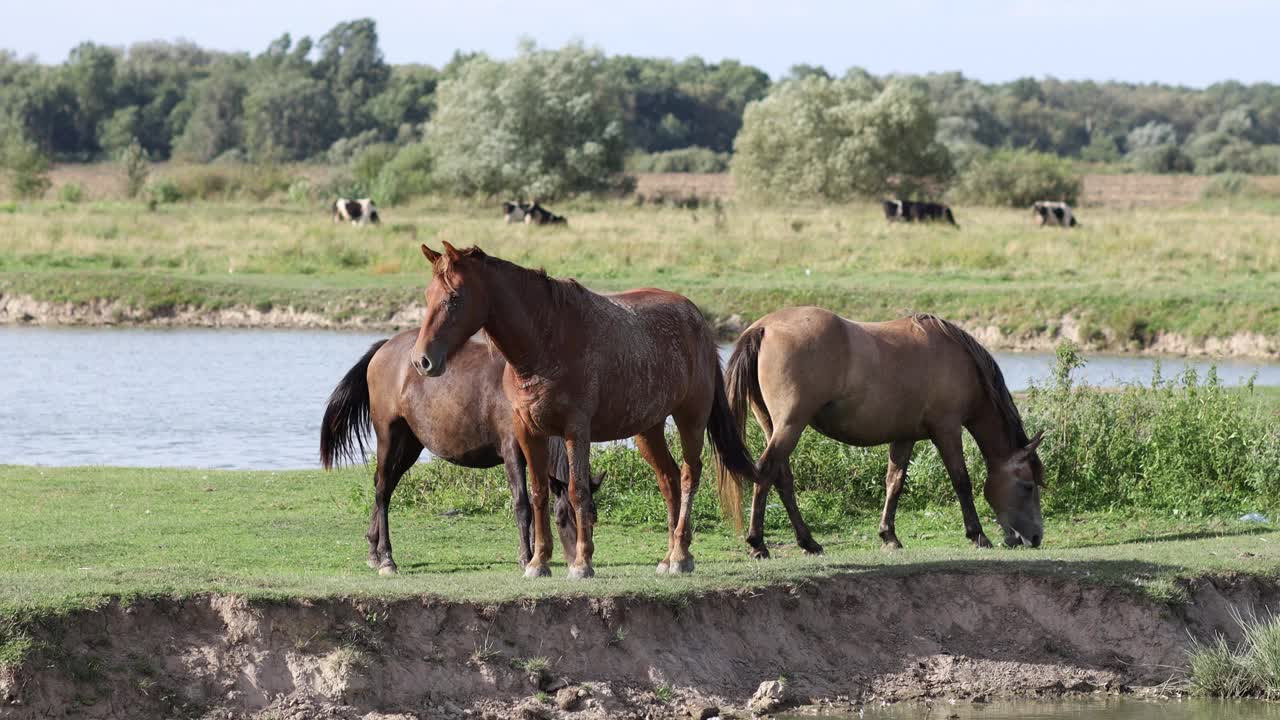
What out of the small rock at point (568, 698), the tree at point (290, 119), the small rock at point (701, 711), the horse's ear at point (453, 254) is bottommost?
the small rock at point (701, 711)

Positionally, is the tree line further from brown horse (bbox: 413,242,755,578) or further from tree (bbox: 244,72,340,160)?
brown horse (bbox: 413,242,755,578)

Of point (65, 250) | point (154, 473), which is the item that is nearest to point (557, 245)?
point (65, 250)

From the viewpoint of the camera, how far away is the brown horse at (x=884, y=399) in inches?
450

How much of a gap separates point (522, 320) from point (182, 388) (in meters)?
17.1

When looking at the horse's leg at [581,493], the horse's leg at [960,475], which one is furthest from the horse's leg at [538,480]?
the horse's leg at [960,475]

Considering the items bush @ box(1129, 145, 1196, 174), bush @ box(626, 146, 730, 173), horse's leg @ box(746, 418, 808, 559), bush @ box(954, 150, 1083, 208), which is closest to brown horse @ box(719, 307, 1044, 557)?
horse's leg @ box(746, 418, 808, 559)

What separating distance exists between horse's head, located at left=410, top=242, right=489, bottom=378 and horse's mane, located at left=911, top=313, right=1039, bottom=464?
4.45m

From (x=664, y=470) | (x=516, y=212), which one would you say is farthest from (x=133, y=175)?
(x=664, y=470)

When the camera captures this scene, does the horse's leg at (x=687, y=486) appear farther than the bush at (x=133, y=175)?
No

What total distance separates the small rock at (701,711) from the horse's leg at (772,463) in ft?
8.65

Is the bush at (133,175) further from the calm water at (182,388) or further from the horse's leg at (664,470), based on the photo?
the horse's leg at (664,470)

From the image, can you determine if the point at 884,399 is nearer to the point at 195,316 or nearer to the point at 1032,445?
the point at 1032,445

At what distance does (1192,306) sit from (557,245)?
15.1m

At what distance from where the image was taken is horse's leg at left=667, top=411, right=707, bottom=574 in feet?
32.0
